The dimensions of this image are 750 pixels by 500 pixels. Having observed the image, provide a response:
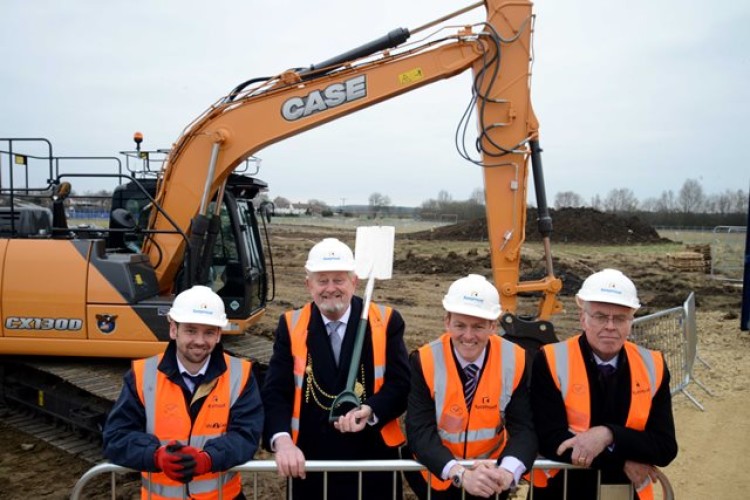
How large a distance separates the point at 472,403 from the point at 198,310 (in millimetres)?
1441

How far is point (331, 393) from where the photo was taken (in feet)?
10.6

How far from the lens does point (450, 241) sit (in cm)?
3462

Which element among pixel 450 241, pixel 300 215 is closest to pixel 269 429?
pixel 450 241

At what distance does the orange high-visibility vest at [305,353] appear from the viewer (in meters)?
3.25

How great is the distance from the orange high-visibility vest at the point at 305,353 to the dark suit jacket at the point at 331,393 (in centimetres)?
3

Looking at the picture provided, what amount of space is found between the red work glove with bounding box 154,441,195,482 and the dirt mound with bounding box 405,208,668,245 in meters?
32.3

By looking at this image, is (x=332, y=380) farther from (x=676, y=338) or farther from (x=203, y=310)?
(x=676, y=338)

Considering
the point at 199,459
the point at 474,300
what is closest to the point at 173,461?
the point at 199,459

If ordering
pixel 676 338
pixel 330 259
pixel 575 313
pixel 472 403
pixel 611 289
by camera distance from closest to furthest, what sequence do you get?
pixel 611 289 → pixel 472 403 → pixel 330 259 → pixel 676 338 → pixel 575 313

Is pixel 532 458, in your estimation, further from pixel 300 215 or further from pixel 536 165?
pixel 300 215

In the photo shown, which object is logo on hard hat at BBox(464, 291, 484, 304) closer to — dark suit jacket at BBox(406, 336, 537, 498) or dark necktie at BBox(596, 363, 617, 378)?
dark suit jacket at BBox(406, 336, 537, 498)

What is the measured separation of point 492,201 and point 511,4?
1990 mm

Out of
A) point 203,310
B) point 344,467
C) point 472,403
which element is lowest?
point 344,467

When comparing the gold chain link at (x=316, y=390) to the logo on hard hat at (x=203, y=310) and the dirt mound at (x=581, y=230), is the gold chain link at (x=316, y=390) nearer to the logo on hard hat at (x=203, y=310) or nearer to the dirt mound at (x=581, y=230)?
the logo on hard hat at (x=203, y=310)
